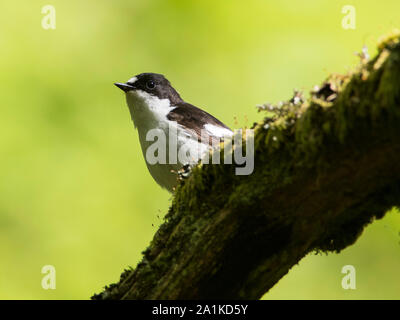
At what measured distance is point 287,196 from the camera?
2.28 metres

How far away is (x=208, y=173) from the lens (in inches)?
103

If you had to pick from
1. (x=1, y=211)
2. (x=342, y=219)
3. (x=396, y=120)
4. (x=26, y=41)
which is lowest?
(x=342, y=219)

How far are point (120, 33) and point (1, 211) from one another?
2353 millimetres

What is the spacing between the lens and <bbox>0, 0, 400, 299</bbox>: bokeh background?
5.32 meters

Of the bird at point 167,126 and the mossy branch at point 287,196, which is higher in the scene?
the bird at point 167,126

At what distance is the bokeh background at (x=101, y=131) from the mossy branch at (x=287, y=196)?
2727mm

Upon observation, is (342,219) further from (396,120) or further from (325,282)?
(325,282)

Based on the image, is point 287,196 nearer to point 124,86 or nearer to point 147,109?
point 147,109

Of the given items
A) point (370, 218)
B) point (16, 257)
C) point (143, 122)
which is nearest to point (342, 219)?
point (370, 218)

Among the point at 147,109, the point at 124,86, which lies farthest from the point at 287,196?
the point at 124,86

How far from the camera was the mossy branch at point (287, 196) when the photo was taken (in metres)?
2.02

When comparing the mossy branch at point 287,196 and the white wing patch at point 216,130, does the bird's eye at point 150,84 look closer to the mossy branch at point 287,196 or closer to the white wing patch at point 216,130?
the white wing patch at point 216,130

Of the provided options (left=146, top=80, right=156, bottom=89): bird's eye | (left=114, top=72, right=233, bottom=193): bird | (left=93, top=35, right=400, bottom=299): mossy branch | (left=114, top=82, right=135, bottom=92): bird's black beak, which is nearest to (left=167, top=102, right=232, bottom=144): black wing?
(left=114, top=72, right=233, bottom=193): bird

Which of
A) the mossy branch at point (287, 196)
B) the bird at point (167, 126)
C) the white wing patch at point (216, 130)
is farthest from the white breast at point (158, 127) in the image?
the mossy branch at point (287, 196)
